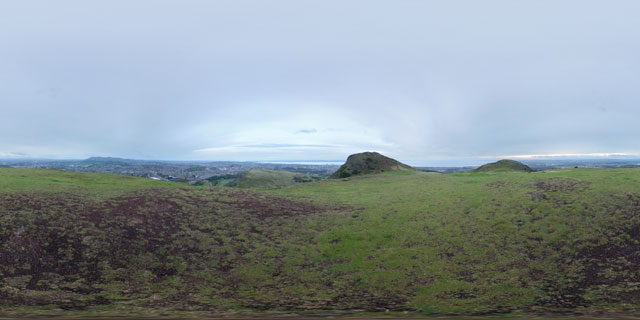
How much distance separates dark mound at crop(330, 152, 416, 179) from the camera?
6712 centimetres

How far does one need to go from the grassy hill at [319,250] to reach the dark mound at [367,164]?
128 ft

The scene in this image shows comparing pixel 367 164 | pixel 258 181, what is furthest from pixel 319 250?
pixel 258 181

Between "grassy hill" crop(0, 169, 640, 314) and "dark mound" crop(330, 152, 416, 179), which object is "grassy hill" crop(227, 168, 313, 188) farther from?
"grassy hill" crop(0, 169, 640, 314)

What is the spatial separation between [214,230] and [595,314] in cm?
1964

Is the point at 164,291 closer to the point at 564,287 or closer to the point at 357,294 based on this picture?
the point at 357,294

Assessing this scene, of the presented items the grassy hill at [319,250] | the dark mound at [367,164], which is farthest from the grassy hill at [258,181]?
the grassy hill at [319,250]

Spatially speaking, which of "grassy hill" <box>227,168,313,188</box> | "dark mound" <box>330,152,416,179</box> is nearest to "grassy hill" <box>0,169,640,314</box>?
"dark mound" <box>330,152,416,179</box>

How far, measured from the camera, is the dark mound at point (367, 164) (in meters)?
67.1

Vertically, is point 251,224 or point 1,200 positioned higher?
point 1,200

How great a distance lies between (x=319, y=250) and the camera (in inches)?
736

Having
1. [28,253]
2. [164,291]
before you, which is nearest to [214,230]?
[164,291]

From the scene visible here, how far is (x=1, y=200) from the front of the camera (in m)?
19.7

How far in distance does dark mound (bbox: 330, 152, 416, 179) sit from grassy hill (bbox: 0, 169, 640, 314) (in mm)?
39033

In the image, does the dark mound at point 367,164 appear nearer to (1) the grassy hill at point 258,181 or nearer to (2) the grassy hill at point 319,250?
(2) the grassy hill at point 319,250
